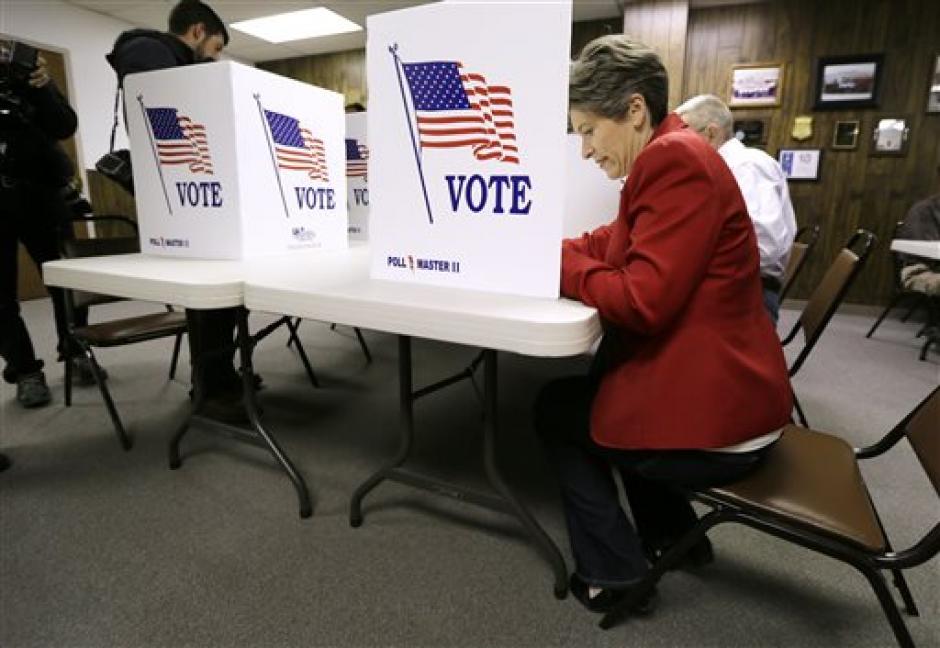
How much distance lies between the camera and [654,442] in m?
0.88

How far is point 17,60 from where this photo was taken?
1.70 metres

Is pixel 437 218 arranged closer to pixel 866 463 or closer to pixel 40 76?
pixel 866 463

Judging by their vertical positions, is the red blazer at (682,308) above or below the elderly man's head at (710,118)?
below

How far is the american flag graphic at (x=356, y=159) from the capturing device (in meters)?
2.12

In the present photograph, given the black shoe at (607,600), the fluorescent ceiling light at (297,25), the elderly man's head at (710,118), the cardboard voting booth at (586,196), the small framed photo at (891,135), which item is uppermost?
the fluorescent ceiling light at (297,25)

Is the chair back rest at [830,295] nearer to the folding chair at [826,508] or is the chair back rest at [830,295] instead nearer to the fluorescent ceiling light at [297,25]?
the folding chair at [826,508]

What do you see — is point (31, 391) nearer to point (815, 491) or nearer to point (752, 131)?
point (815, 491)

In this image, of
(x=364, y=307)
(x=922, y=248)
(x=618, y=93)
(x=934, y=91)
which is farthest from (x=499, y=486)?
(x=934, y=91)

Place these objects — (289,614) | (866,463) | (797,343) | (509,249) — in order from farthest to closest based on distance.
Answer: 1. (797,343)
2. (866,463)
3. (289,614)
4. (509,249)

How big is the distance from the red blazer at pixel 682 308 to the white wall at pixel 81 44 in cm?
531

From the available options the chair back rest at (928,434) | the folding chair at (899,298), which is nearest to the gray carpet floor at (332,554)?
the chair back rest at (928,434)

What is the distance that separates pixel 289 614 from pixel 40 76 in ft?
6.50

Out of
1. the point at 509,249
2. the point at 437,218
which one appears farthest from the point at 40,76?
the point at 509,249

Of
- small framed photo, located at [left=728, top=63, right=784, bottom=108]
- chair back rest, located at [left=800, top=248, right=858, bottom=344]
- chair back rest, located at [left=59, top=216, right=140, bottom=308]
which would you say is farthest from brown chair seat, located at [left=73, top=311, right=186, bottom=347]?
small framed photo, located at [left=728, top=63, right=784, bottom=108]
